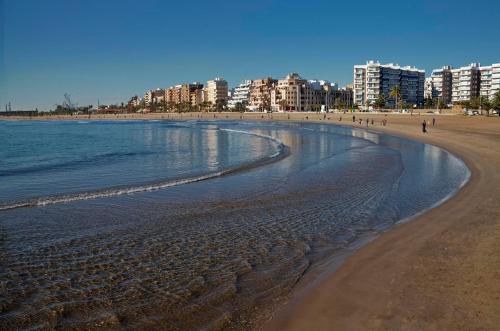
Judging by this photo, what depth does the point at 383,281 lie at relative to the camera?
20.4 ft

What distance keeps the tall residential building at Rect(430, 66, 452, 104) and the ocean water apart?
188 meters

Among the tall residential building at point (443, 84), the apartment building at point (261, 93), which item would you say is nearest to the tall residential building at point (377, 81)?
the tall residential building at point (443, 84)

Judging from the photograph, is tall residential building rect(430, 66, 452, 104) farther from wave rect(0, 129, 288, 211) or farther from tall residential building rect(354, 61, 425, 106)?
wave rect(0, 129, 288, 211)

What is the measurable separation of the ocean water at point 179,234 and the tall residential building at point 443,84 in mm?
187621

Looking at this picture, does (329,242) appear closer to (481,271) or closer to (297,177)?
(481,271)

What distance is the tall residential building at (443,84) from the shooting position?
187500 mm

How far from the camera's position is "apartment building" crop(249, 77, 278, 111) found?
18462 centimetres

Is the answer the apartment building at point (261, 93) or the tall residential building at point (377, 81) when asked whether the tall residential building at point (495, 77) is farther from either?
the apartment building at point (261, 93)

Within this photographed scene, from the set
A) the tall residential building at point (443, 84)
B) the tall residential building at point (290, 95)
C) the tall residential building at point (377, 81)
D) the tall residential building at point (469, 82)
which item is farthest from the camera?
the tall residential building at point (443, 84)

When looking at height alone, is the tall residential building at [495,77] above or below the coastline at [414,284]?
above

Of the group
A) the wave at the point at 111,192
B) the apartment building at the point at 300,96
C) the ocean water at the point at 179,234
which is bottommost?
the ocean water at the point at 179,234

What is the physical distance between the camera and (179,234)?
9.24 m

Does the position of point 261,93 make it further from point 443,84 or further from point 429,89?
point 443,84

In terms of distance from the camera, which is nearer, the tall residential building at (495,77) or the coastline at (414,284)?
the coastline at (414,284)
